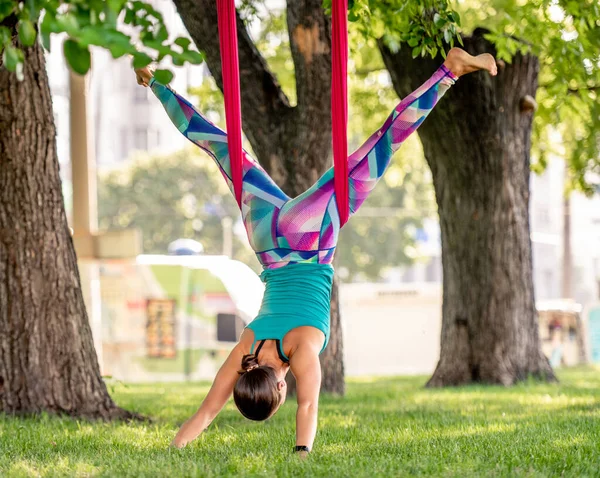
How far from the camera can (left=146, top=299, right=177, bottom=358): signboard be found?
2438 cm

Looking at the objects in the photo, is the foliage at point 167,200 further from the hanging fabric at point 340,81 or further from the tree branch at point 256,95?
the hanging fabric at point 340,81

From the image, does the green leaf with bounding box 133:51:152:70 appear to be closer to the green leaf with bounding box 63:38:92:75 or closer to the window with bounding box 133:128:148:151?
the green leaf with bounding box 63:38:92:75

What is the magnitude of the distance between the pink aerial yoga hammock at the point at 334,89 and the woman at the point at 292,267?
0.19 metres

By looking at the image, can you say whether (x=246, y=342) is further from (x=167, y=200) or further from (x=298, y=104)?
(x=167, y=200)

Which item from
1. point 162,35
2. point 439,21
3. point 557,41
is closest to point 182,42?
point 162,35

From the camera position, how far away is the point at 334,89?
5.78 meters

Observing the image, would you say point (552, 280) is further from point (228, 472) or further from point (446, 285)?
point (228, 472)

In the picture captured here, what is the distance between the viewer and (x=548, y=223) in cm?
7831

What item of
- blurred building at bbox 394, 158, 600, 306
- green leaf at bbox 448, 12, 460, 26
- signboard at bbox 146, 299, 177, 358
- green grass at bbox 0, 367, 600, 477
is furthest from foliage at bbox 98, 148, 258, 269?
green leaf at bbox 448, 12, 460, 26

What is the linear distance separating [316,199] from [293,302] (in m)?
0.61

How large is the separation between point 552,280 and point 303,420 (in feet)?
247

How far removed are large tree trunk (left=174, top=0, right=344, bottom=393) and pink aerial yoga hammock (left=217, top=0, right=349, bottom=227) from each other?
3648 mm

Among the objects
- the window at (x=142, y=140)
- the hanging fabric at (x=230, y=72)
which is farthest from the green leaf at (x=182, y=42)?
the window at (x=142, y=140)

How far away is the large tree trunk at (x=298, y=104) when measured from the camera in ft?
31.8
